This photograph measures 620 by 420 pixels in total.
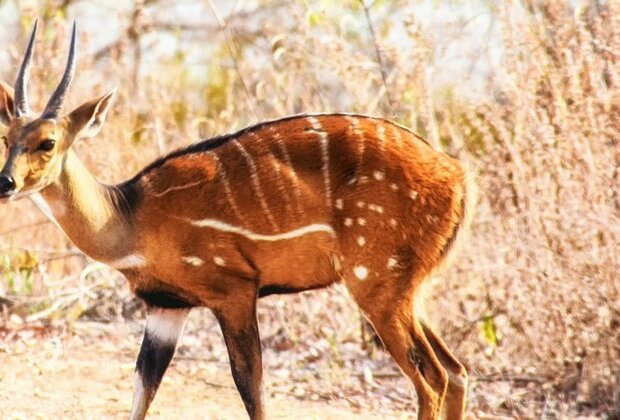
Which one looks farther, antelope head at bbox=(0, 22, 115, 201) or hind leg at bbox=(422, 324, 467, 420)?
hind leg at bbox=(422, 324, 467, 420)

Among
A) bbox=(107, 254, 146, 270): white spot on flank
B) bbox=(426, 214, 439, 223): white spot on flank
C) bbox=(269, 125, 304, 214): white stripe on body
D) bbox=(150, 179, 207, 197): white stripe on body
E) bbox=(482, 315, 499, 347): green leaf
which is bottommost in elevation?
bbox=(482, 315, 499, 347): green leaf

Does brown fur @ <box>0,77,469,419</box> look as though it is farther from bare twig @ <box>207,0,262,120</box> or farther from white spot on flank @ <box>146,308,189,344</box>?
bare twig @ <box>207,0,262,120</box>

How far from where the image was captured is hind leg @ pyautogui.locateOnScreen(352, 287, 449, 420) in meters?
5.34

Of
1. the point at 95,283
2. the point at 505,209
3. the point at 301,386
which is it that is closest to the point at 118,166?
the point at 95,283

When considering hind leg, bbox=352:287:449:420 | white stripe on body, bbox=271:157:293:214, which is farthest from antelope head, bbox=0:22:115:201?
hind leg, bbox=352:287:449:420

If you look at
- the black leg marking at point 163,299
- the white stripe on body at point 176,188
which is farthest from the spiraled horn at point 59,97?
the black leg marking at point 163,299

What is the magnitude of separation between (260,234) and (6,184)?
3.63ft

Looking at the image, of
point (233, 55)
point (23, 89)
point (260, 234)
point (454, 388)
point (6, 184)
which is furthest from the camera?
point (233, 55)

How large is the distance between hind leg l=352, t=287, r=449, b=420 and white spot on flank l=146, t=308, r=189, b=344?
2.80 ft

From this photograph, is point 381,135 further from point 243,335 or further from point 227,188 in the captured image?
point 243,335

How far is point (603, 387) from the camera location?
6418 mm

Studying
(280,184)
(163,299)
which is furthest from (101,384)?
(280,184)

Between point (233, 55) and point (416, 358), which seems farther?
point (233, 55)

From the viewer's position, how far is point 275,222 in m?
5.38
